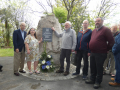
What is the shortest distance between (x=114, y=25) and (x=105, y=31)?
1231mm

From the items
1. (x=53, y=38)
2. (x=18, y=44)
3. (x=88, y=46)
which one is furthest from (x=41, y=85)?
(x=53, y=38)

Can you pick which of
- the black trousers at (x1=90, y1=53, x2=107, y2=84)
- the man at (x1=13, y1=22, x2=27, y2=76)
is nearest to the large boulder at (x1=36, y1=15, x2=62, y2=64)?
the man at (x1=13, y1=22, x2=27, y2=76)

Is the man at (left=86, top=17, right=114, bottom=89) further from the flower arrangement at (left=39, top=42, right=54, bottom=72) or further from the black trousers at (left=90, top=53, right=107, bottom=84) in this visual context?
the flower arrangement at (left=39, top=42, right=54, bottom=72)

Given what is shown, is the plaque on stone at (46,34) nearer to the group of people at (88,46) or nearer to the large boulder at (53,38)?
the large boulder at (53,38)

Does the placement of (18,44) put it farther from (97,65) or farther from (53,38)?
(97,65)

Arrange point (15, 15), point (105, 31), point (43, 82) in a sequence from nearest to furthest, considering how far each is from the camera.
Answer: point (105, 31) → point (43, 82) → point (15, 15)

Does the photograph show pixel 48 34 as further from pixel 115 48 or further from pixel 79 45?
pixel 115 48

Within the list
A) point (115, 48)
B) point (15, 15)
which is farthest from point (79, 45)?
point (15, 15)

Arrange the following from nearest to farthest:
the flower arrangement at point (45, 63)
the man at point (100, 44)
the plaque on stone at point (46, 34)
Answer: the man at point (100, 44), the flower arrangement at point (45, 63), the plaque on stone at point (46, 34)

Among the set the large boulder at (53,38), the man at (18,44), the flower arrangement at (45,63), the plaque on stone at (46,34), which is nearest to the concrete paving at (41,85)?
the man at (18,44)

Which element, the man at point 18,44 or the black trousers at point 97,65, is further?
the man at point 18,44

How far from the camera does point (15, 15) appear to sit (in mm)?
17891

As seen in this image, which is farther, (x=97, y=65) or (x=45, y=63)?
(x=45, y=63)

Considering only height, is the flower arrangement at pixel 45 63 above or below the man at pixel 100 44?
below
